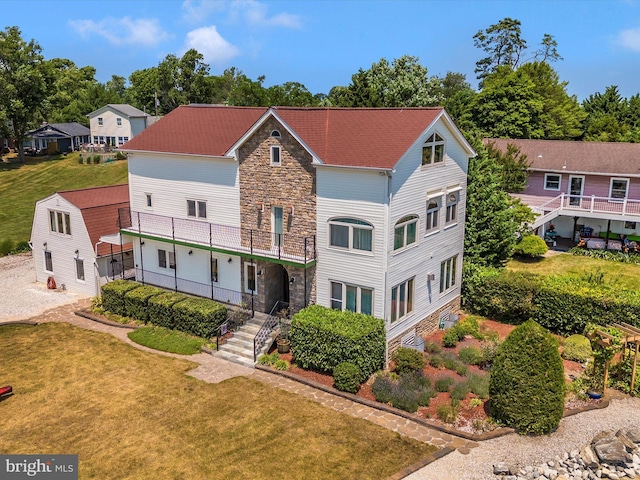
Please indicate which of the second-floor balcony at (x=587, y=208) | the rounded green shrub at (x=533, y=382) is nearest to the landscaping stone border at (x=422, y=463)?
the rounded green shrub at (x=533, y=382)

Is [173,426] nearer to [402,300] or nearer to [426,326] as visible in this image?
[402,300]

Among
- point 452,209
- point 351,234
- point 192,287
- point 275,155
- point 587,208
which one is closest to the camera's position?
point 351,234

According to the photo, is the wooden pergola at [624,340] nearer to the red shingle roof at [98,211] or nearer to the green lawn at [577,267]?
the green lawn at [577,267]

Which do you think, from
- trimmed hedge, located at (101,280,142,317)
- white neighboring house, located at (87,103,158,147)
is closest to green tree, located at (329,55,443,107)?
trimmed hedge, located at (101,280,142,317)

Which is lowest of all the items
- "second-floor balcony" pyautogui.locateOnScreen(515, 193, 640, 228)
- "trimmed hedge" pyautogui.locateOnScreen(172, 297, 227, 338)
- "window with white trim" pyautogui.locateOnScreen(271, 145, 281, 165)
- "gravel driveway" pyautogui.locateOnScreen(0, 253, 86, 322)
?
"gravel driveway" pyautogui.locateOnScreen(0, 253, 86, 322)

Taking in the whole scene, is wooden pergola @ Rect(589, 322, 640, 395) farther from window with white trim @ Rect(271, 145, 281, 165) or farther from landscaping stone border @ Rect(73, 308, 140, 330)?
landscaping stone border @ Rect(73, 308, 140, 330)

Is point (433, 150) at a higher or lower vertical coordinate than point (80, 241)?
higher

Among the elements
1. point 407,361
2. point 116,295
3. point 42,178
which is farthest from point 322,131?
point 42,178
